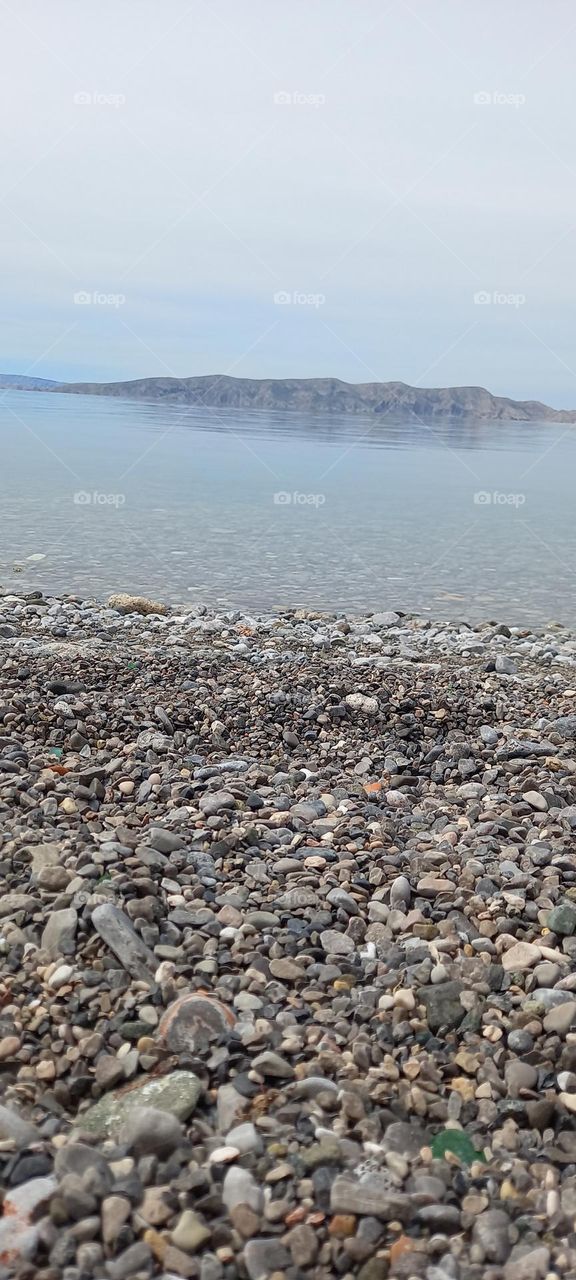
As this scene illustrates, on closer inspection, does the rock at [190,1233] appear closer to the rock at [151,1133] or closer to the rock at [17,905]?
the rock at [151,1133]

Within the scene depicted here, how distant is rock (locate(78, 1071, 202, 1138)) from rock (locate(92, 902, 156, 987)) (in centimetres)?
43

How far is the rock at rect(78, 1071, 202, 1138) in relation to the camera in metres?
2.67

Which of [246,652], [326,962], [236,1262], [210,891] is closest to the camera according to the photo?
[236,1262]

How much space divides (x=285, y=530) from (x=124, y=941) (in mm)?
13404

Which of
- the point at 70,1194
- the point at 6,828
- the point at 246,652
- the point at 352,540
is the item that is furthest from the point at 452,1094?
the point at 352,540

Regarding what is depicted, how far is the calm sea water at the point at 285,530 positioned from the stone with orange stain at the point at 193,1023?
7997 mm

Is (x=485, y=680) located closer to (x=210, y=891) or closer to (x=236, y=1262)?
(x=210, y=891)

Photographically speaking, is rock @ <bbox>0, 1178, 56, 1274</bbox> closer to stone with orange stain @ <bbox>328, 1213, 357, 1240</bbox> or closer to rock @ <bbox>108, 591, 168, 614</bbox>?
stone with orange stain @ <bbox>328, 1213, 357, 1240</bbox>

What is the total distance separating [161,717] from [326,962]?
2.67 meters

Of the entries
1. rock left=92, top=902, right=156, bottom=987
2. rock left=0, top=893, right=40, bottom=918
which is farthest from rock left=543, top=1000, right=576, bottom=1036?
rock left=0, top=893, right=40, bottom=918

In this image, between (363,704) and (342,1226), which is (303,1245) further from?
(363,704)

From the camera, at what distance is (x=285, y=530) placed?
16438 mm

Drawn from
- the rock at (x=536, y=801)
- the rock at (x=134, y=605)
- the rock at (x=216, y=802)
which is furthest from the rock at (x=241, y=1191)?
the rock at (x=134, y=605)

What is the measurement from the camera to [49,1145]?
8.45 feet
